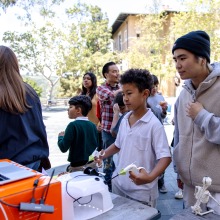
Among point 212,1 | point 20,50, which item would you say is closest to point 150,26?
point 212,1

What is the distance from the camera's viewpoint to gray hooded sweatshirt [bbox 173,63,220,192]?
45.4 inches

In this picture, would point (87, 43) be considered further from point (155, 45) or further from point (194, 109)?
point (194, 109)

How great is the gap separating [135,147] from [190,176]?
31cm

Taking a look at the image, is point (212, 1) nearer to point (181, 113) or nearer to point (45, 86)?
point (181, 113)

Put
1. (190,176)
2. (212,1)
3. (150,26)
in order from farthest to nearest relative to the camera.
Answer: (150,26), (212,1), (190,176)

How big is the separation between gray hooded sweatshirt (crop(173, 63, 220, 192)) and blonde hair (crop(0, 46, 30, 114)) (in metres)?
0.83

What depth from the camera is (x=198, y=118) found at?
1.17m

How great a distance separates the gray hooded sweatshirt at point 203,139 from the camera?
1152mm

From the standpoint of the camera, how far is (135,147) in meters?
1.40

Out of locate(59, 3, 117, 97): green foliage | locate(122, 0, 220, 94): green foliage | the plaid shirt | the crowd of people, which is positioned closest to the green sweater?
the crowd of people

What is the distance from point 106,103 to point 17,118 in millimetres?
1767

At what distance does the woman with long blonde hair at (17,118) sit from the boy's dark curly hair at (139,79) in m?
0.51

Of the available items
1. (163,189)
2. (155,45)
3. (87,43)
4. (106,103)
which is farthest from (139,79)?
(87,43)

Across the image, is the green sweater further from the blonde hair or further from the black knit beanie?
the black knit beanie
